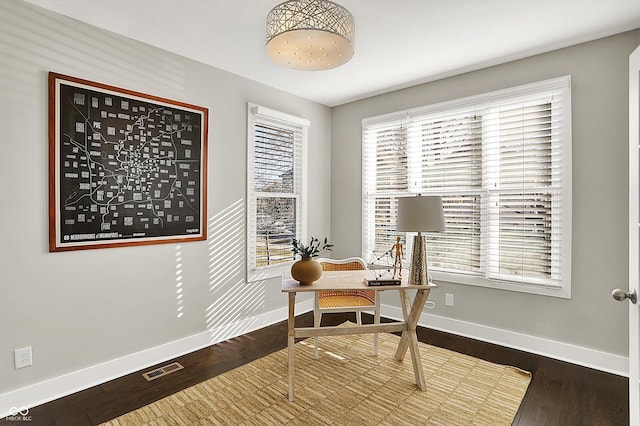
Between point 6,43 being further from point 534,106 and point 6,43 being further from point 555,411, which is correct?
point 555,411

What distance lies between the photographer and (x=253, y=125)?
376 centimetres

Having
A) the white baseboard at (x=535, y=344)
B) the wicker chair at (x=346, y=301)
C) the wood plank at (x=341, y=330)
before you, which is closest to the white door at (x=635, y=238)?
the wood plank at (x=341, y=330)

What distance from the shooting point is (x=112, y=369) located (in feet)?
8.95

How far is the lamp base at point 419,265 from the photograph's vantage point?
2.56 metres

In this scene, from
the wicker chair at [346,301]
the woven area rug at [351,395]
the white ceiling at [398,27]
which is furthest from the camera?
the wicker chair at [346,301]

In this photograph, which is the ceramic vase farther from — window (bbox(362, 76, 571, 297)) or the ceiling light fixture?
window (bbox(362, 76, 571, 297))

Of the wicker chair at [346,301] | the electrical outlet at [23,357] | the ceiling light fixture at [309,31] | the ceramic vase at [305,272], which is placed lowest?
the electrical outlet at [23,357]

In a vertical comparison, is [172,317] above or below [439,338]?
above

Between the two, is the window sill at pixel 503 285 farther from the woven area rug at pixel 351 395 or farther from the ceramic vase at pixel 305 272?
the ceramic vase at pixel 305 272

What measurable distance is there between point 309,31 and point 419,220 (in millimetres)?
1401

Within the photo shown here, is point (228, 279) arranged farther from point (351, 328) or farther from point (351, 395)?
point (351, 395)

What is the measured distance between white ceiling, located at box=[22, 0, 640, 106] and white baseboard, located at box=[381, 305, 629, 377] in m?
2.54

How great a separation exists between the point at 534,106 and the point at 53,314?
→ 13.7 ft

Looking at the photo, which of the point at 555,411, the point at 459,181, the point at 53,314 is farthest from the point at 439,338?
the point at 53,314
